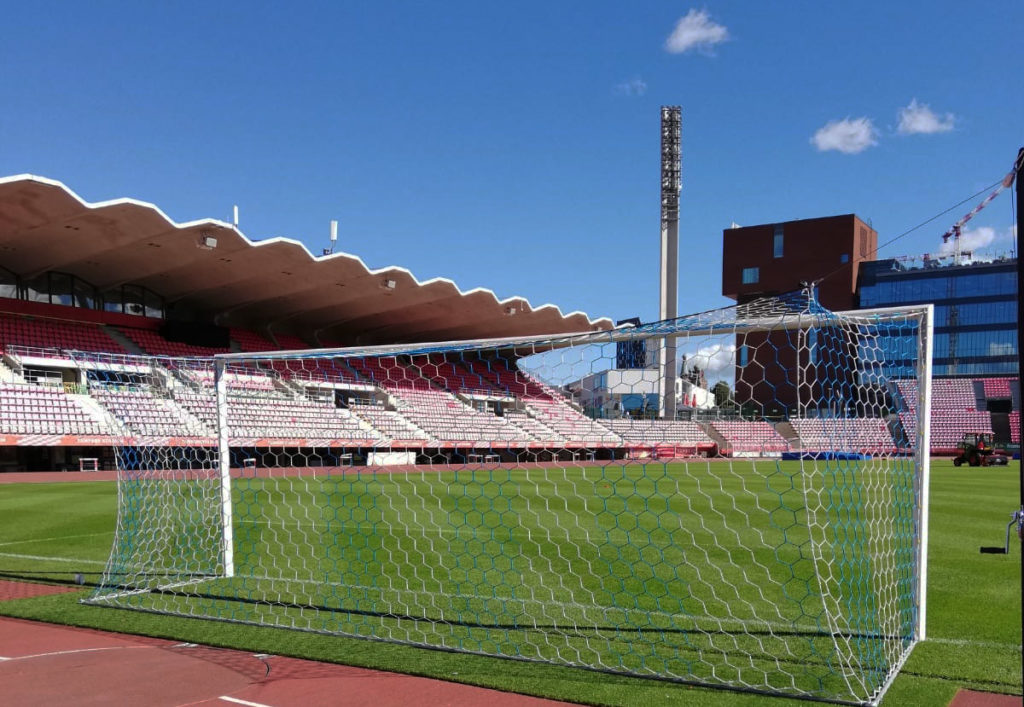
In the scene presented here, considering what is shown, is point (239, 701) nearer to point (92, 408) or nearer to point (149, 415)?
point (149, 415)

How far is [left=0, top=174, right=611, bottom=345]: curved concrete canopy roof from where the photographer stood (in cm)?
2034

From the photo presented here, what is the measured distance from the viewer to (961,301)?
71.8 meters

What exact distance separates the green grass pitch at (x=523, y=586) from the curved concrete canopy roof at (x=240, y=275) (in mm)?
10958

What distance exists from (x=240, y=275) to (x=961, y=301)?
68.9 meters

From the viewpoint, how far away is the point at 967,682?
12.3 ft

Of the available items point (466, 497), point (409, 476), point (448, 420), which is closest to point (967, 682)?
point (466, 497)

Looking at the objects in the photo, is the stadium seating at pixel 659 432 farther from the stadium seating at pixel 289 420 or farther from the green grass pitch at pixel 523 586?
the stadium seating at pixel 289 420

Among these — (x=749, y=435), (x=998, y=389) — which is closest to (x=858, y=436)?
(x=749, y=435)

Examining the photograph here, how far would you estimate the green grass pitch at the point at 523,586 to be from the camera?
416 centimetres

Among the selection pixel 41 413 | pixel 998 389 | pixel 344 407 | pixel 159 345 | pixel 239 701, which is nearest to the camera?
pixel 239 701

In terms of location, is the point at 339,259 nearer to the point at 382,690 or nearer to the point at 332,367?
the point at 332,367

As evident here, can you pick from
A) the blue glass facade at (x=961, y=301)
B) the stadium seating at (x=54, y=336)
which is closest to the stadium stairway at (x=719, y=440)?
the stadium seating at (x=54, y=336)

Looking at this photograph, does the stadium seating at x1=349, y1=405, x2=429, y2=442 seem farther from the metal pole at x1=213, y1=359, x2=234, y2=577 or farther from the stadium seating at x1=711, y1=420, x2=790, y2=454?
the metal pole at x1=213, y1=359, x2=234, y2=577

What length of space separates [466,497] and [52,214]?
47.5ft
